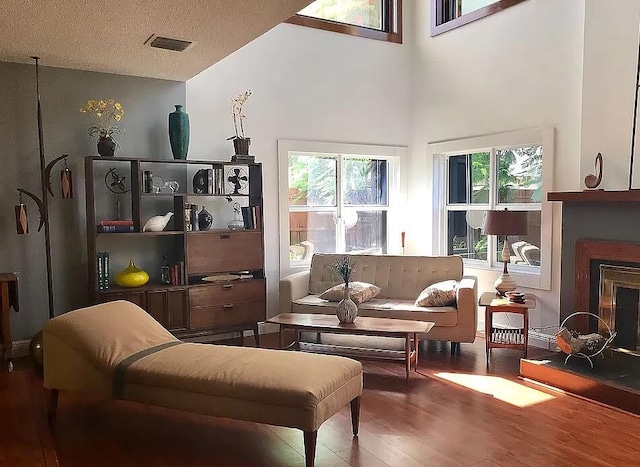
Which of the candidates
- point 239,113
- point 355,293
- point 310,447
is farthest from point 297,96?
point 310,447

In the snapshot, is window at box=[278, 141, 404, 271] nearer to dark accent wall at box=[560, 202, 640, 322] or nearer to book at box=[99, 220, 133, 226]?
book at box=[99, 220, 133, 226]

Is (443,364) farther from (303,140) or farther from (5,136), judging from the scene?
(5,136)

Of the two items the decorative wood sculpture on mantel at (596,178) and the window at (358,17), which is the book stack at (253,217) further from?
the decorative wood sculpture on mantel at (596,178)

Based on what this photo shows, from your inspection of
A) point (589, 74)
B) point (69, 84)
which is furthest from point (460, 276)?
point (69, 84)

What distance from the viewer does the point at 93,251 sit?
4.56 m

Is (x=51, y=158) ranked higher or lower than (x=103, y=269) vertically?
higher

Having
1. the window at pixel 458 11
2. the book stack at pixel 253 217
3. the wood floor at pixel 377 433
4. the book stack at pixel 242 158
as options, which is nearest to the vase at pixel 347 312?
the wood floor at pixel 377 433

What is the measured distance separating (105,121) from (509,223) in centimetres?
363

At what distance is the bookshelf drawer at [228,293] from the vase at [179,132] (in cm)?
120

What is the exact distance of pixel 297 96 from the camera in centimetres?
582

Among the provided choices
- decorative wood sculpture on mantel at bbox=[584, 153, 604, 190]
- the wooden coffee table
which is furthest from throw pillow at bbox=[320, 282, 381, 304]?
decorative wood sculpture on mantel at bbox=[584, 153, 604, 190]

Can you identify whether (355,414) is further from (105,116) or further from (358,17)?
(358,17)

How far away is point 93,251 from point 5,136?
3.97ft

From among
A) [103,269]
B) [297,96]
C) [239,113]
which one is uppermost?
[297,96]
